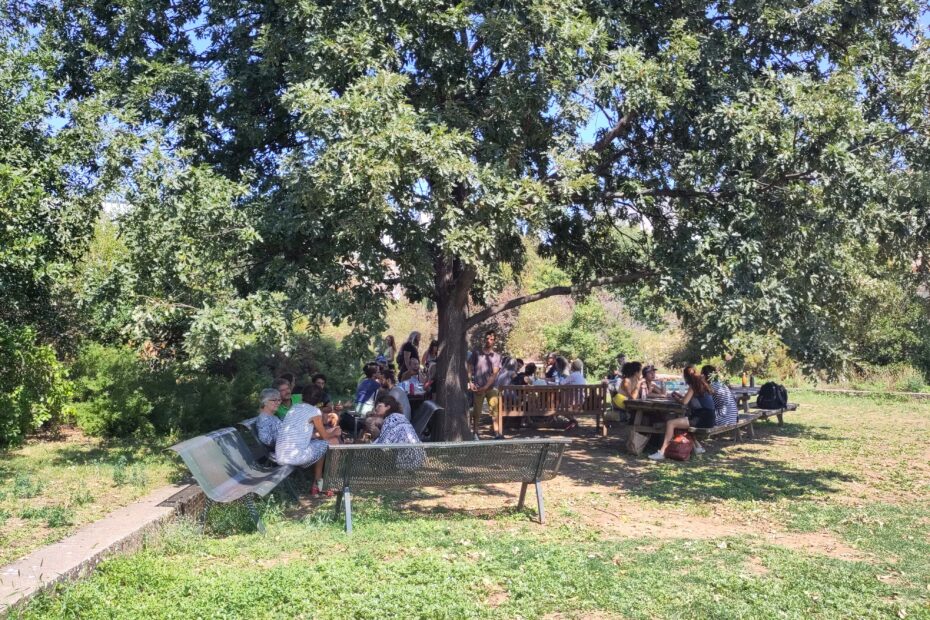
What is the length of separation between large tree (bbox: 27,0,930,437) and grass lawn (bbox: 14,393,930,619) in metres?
1.88

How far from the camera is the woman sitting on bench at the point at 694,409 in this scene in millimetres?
10656

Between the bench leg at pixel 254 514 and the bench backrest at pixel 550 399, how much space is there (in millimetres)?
6336

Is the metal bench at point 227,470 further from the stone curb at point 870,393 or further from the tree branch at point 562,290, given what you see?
the stone curb at point 870,393

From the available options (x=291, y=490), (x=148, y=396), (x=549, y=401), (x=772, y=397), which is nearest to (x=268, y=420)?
(x=291, y=490)

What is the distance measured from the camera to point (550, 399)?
13094 mm

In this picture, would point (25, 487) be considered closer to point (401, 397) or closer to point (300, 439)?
point (300, 439)

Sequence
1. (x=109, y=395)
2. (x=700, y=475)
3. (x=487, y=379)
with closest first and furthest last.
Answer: (x=700, y=475)
(x=109, y=395)
(x=487, y=379)

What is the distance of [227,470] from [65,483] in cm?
215

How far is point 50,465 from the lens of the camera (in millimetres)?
9078

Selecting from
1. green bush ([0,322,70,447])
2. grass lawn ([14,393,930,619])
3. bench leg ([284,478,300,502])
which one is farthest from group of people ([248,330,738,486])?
green bush ([0,322,70,447])

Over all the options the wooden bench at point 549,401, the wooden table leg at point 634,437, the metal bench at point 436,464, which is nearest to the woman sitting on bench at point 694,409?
the wooden table leg at point 634,437

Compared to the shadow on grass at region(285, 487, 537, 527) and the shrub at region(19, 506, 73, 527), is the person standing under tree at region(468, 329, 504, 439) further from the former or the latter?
the shrub at region(19, 506, 73, 527)

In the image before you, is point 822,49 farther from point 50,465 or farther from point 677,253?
point 50,465

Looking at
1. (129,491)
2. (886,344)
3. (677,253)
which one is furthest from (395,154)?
(886,344)
